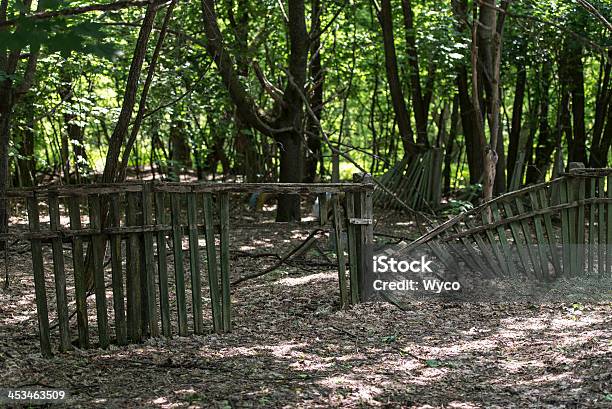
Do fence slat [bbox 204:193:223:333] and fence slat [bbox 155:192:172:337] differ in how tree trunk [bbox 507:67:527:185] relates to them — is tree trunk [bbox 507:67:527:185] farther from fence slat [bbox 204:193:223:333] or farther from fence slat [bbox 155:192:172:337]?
fence slat [bbox 155:192:172:337]

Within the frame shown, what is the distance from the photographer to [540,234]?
748 centimetres

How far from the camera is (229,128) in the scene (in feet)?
48.5

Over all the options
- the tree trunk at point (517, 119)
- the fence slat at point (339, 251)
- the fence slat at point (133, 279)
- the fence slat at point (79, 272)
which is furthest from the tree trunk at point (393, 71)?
the fence slat at point (79, 272)

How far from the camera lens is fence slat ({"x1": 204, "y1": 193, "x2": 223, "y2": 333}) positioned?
5.57m

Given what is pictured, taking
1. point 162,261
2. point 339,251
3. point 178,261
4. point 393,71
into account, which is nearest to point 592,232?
point 339,251

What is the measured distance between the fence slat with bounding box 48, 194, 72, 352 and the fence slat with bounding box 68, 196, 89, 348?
0.09m

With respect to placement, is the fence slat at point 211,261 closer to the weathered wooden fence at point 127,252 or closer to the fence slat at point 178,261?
the weathered wooden fence at point 127,252

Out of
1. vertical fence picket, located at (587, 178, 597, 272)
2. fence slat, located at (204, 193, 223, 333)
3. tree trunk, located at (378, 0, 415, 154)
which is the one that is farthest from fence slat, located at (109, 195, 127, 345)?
tree trunk, located at (378, 0, 415, 154)

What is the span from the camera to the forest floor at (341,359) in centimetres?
431

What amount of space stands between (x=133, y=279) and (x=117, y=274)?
0.39ft

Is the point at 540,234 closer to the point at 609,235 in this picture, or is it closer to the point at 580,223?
the point at 580,223

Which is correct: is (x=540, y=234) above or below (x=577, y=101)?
below

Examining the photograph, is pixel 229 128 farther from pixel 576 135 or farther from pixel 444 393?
pixel 444 393

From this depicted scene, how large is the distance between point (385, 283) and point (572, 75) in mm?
8183
